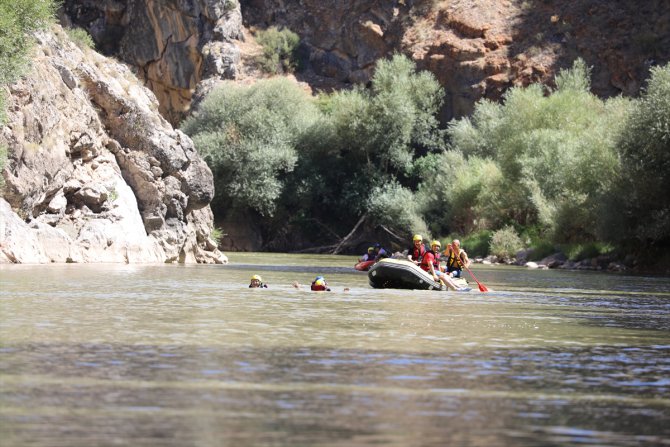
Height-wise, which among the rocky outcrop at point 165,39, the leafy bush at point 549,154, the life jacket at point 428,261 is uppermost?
the rocky outcrop at point 165,39

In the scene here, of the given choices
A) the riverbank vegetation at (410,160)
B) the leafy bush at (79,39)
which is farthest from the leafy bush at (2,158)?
the riverbank vegetation at (410,160)

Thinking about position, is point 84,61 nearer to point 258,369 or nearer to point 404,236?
point 404,236

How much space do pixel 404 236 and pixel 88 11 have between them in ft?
94.5

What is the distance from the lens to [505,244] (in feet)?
198

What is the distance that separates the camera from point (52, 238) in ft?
131

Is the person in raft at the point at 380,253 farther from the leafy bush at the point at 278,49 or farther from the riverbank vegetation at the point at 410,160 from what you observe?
the leafy bush at the point at 278,49

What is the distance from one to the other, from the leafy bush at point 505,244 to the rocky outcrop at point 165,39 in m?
30.0

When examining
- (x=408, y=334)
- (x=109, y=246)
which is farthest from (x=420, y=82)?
(x=408, y=334)

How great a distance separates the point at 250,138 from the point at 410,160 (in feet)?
34.6

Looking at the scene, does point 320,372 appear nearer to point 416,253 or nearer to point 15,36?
point 416,253

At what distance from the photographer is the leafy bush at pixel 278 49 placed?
8656 centimetres

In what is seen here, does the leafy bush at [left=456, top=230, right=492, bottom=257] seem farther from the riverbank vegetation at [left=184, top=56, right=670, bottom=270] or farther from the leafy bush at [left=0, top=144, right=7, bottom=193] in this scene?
the leafy bush at [left=0, top=144, right=7, bottom=193]

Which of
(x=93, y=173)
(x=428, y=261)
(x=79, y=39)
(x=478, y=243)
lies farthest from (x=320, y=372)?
(x=478, y=243)

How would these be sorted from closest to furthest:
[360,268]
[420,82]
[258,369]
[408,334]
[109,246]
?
[258,369]
[408,334]
[109,246]
[360,268]
[420,82]
